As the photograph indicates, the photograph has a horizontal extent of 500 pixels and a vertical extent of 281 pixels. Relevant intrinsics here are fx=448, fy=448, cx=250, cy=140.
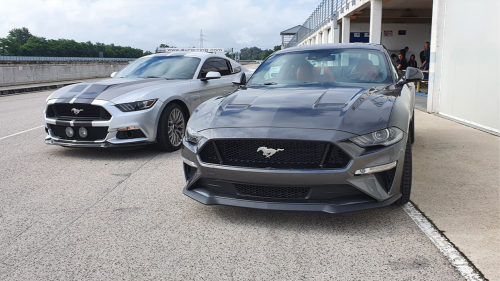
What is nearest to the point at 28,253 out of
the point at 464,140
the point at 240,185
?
the point at 240,185

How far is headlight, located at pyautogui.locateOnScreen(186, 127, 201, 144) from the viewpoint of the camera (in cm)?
372

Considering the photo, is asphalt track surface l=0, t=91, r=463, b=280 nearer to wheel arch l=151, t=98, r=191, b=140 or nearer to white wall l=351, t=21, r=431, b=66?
wheel arch l=151, t=98, r=191, b=140

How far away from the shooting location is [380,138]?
3375 millimetres

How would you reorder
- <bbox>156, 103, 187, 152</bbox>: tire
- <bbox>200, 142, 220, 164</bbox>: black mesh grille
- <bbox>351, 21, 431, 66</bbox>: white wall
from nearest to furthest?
<bbox>200, 142, 220, 164</bbox>: black mesh grille → <bbox>156, 103, 187, 152</bbox>: tire → <bbox>351, 21, 431, 66</bbox>: white wall

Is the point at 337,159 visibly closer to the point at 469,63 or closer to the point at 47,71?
the point at 469,63

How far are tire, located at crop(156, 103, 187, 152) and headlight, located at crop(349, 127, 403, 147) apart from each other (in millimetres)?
3677

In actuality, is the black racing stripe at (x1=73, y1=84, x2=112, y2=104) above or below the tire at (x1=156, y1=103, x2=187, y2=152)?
above

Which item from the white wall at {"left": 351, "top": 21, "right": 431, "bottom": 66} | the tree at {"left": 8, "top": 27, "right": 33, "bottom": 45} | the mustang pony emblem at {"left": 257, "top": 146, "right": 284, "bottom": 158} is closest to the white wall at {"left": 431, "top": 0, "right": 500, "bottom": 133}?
the mustang pony emblem at {"left": 257, "top": 146, "right": 284, "bottom": 158}

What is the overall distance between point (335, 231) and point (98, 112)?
3.88 m

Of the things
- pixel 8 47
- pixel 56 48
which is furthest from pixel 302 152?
pixel 56 48

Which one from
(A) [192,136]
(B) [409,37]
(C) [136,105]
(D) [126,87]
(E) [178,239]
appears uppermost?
(B) [409,37]

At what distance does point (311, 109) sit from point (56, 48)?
99.0 m

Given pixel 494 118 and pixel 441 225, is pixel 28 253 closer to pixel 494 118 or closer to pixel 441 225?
pixel 441 225

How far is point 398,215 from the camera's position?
12.4ft
